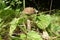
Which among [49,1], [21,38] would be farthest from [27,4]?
[21,38]

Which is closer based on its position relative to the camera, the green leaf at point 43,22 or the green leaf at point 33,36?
the green leaf at point 33,36

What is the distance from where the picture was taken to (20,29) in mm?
1927

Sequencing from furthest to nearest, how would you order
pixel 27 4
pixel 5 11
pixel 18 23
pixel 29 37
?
→ pixel 27 4, pixel 5 11, pixel 18 23, pixel 29 37

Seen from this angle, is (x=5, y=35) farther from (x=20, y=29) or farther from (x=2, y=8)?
(x=2, y=8)

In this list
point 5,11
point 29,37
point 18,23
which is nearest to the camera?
point 29,37

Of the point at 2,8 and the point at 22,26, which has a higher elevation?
the point at 2,8

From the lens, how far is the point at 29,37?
1.75m

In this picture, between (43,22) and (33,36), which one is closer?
(33,36)

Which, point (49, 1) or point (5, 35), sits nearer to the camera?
point (5, 35)

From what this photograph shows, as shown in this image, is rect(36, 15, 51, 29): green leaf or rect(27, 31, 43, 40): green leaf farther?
rect(36, 15, 51, 29): green leaf

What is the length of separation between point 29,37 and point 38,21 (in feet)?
0.89

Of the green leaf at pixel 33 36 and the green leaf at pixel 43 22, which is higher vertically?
the green leaf at pixel 43 22

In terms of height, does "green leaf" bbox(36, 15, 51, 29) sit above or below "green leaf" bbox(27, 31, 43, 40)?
above

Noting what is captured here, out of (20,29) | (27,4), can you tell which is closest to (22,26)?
(20,29)
